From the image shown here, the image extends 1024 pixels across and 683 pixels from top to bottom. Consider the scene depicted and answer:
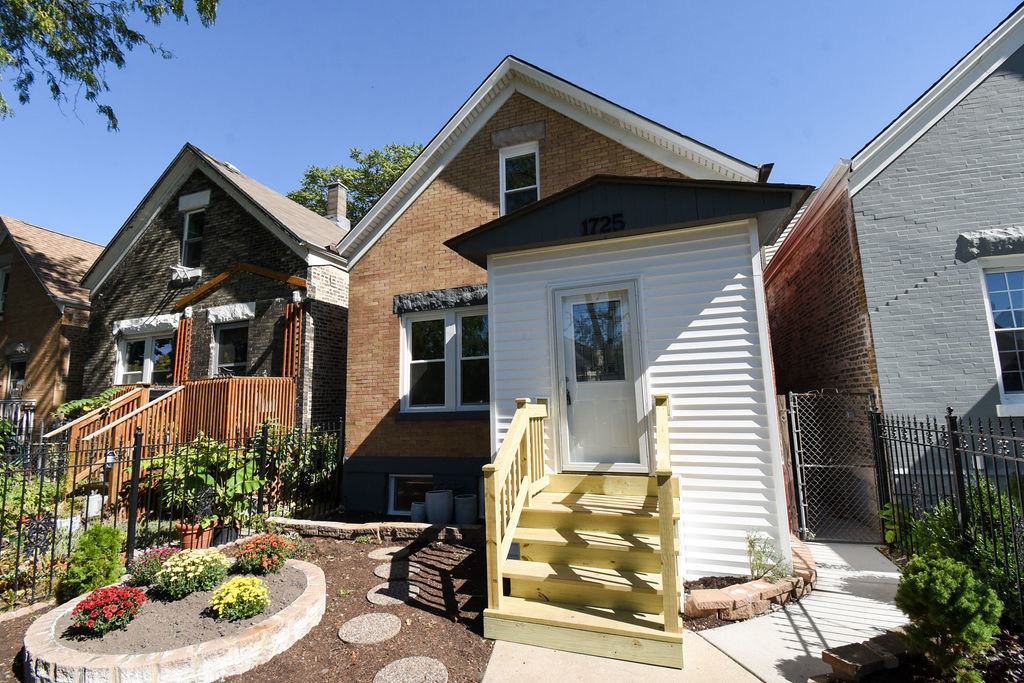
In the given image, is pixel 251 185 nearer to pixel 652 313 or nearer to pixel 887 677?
pixel 652 313

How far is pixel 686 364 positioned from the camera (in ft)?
18.1

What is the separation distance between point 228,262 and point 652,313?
11277 mm

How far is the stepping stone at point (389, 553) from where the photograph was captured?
655 centimetres

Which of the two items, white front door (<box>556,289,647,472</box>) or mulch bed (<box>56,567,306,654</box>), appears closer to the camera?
mulch bed (<box>56,567,306,654</box>)

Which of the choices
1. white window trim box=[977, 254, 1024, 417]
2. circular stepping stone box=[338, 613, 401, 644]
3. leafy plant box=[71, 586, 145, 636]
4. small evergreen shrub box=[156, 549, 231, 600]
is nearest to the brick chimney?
small evergreen shrub box=[156, 549, 231, 600]

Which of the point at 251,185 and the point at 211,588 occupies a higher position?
the point at 251,185

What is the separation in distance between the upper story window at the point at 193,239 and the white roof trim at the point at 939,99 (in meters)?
15.0

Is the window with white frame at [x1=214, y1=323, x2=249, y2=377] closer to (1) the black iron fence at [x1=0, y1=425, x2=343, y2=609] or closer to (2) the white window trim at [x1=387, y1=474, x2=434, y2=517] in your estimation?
(1) the black iron fence at [x1=0, y1=425, x2=343, y2=609]

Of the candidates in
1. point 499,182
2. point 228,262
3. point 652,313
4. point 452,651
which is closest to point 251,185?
point 228,262

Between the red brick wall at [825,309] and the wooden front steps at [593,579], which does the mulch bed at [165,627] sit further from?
the red brick wall at [825,309]

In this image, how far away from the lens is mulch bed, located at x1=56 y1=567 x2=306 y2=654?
12.9ft

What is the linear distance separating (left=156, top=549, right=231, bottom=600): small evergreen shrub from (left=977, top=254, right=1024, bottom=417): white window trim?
31.8 feet

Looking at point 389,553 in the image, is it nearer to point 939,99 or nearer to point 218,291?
point 218,291

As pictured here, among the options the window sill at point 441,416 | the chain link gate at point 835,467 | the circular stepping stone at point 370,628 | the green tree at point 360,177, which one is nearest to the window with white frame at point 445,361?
the window sill at point 441,416
